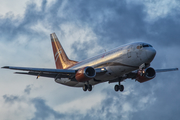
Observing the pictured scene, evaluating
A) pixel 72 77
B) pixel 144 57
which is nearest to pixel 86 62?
pixel 72 77

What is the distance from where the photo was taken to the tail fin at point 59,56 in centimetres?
5622

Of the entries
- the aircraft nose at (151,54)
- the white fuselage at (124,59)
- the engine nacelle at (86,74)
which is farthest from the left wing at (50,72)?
the aircraft nose at (151,54)

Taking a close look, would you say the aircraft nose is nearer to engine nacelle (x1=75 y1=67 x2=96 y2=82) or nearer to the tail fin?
engine nacelle (x1=75 y1=67 x2=96 y2=82)

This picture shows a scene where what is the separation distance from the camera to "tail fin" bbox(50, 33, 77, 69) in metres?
56.2

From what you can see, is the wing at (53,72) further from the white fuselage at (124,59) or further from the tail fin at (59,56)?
the tail fin at (59,56)

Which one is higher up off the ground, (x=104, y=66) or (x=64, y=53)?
(x=64, y=53)

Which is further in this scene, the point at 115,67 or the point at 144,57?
the point at 115,67

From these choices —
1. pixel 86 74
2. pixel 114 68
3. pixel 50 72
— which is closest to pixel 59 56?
pixel 50 72

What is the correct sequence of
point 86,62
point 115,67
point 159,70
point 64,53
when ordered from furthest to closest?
point 64,53, point 159,70, point 86,62, point 115,67

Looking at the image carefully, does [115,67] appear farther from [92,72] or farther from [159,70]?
[159,70]

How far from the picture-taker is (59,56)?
59.1 m

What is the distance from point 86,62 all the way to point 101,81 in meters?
4.14

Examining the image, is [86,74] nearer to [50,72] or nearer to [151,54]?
[50,72]

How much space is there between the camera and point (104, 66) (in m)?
40.5
